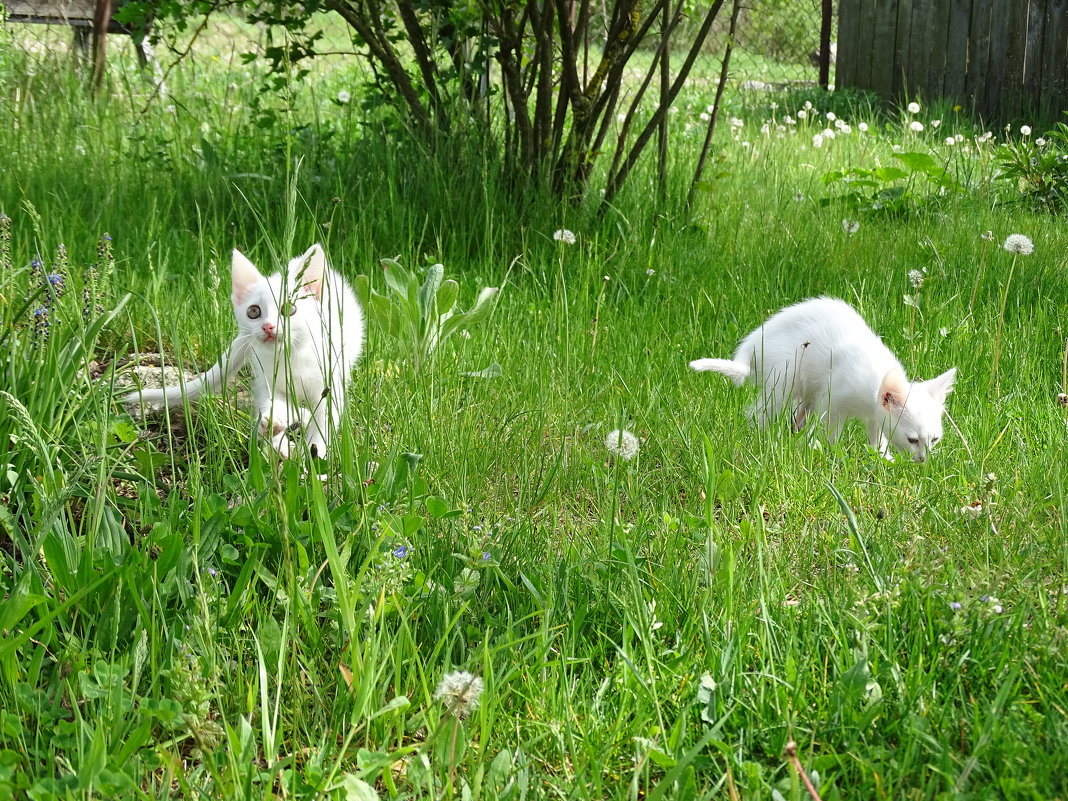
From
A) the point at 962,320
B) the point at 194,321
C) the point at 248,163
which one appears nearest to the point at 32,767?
the point at 194,321

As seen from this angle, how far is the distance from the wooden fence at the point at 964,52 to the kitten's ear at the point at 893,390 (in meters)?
6.44

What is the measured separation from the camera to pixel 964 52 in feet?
31.9

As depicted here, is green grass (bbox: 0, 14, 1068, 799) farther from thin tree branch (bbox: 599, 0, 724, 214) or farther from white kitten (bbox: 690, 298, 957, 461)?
thin tree branch (bbox: 599, 0, 724, 214)

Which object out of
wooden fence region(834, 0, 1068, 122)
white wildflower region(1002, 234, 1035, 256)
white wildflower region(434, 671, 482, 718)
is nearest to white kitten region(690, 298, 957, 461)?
white wildflower region(1002, 234, 1035, 256)

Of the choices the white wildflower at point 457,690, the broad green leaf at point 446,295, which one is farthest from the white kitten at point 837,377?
the white wildflower at point 457,690

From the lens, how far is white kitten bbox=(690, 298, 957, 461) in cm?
281

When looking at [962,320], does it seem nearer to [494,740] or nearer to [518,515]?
[518,515]

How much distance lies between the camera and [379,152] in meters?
4.66

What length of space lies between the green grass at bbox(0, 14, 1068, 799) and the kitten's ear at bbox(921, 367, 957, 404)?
9cm

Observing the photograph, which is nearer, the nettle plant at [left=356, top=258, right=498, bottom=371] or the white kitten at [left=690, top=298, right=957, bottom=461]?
the nettle plant at [left=356, top=258, right=498, bottom=371]

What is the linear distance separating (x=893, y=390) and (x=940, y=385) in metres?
0.19

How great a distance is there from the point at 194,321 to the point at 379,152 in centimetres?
175

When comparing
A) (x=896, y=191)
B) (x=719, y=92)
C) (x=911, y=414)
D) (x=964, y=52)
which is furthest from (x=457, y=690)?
(x=964, y=52)

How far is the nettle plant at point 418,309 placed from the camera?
8.27 ft
